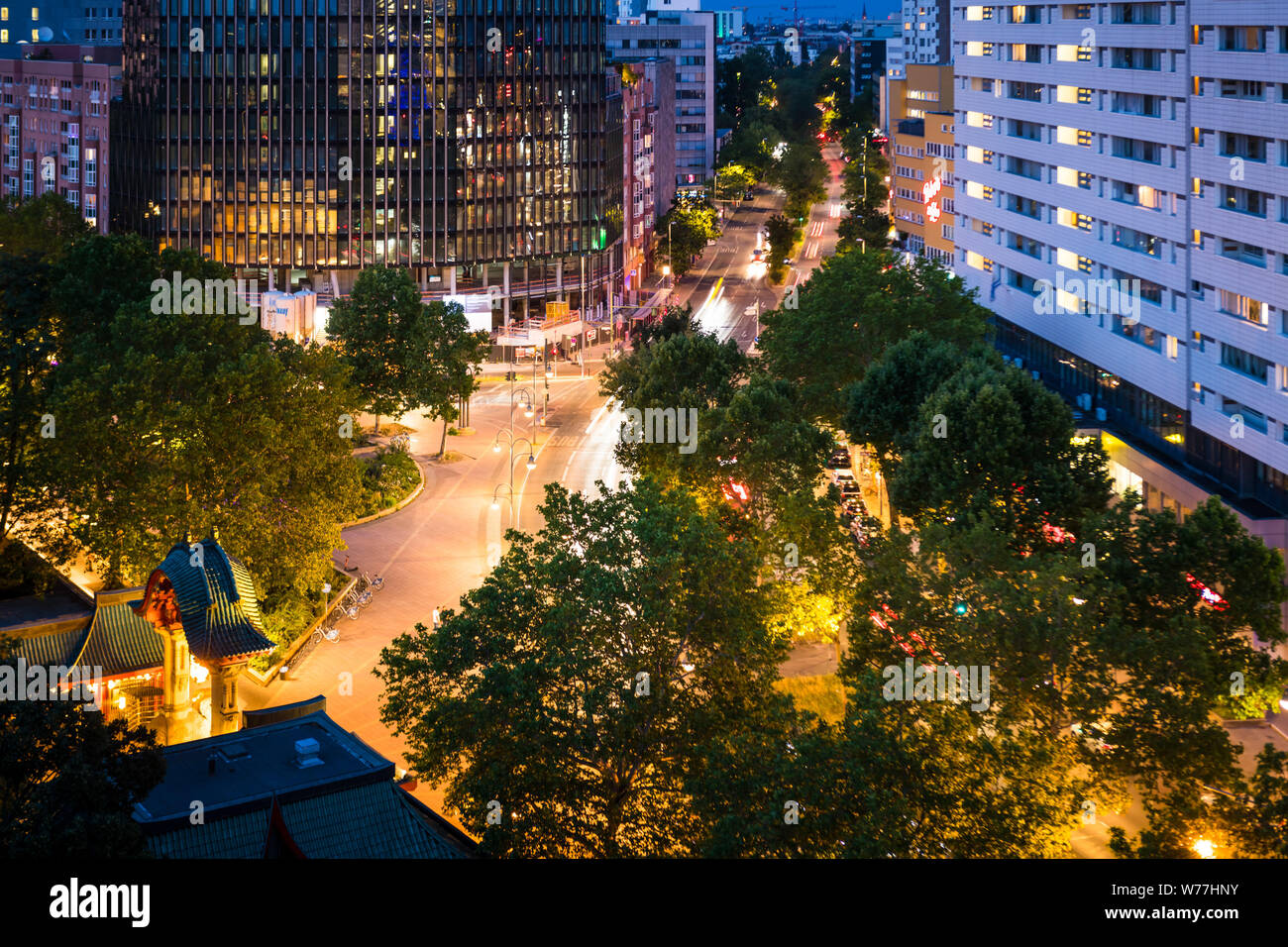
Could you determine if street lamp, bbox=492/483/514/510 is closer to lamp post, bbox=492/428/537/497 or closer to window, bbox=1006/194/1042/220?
lamp post, bbox=492/428/537/497

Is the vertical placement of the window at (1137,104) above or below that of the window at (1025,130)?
below

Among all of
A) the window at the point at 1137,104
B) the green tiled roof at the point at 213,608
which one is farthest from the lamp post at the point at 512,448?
the green tiled roof at the point at 213,608

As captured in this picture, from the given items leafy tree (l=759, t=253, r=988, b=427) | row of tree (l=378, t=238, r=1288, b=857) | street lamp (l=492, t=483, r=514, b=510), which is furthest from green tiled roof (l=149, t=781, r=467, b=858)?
street lamp (l=492, t=483, r=514, b=510)

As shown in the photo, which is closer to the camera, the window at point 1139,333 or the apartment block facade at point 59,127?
the window at point 1139,333

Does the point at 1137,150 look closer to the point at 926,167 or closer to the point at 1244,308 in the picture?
the point at 1244,308

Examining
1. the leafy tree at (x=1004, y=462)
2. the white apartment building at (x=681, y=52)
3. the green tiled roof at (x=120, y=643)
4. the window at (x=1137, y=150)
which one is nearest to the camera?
the green tiled roof at (x=120, y=643)

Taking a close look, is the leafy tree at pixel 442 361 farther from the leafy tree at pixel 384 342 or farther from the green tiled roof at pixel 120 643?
the green tiled roof at pixel 120 643

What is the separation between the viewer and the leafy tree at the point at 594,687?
27266mm

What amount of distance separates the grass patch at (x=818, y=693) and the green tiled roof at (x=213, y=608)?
648 inches

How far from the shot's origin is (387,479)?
69.6m
